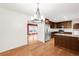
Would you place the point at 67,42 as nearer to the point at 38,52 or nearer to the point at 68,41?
the point at 68,41

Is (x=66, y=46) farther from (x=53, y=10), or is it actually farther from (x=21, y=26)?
(x=21, y=26)

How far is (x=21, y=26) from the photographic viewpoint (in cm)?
429

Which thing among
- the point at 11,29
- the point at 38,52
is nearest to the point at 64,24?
the point at 38,52

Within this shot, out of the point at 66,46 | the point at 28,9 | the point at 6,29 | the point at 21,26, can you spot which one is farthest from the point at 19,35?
the point at 66,46

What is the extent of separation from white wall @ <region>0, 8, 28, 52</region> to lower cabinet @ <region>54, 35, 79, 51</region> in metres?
1.96

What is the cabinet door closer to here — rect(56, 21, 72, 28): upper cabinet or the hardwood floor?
the hardwood floor

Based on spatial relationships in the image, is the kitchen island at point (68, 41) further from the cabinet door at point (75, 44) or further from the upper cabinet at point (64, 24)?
the upper cabinet at point (64, 24)

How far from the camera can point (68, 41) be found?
4.09 m

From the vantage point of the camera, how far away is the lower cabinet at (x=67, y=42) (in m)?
3.80

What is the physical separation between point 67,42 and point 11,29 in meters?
2.84

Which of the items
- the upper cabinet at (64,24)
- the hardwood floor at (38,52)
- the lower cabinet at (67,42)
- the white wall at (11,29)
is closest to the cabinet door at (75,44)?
the lower cabinet at (67,42)

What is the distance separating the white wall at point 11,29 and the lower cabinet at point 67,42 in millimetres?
1963

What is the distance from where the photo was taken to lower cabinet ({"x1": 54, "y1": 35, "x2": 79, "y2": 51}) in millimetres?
3803

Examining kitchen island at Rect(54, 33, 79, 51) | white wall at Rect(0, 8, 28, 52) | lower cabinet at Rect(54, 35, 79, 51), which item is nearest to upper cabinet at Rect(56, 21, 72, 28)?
kitchen island at Rect(54, 33, 79, 51)
